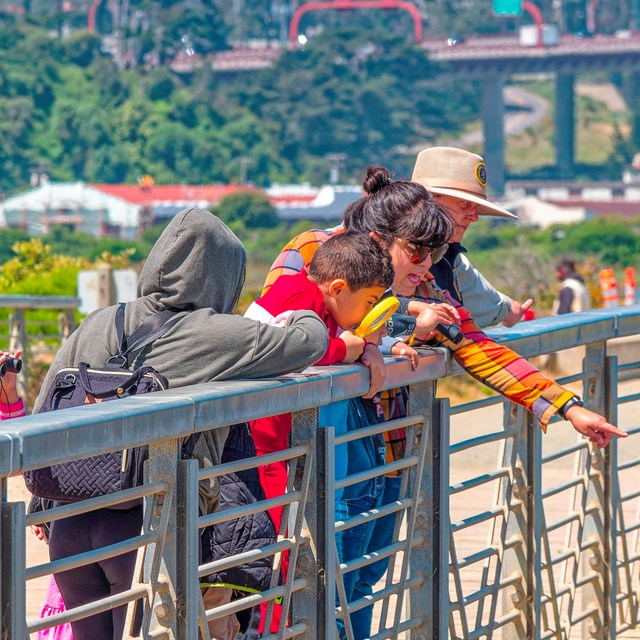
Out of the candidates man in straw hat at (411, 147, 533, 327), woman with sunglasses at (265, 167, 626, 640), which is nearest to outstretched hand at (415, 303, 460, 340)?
woman with sunglasses at (265, 167, 626, 640)

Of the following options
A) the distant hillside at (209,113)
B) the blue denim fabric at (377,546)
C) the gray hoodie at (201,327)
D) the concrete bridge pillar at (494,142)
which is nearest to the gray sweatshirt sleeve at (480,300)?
the blue denim fabric at (377,546)

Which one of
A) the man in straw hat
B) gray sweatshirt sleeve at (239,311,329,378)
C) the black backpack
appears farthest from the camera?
the man in straw hat

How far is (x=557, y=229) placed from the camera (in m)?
94.7

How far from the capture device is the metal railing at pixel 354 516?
6.62ft

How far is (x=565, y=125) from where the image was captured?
118 meters

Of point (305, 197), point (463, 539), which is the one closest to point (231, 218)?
point (305, 197)

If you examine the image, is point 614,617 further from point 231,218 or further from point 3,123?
point 3,123

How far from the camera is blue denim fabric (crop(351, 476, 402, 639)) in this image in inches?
120

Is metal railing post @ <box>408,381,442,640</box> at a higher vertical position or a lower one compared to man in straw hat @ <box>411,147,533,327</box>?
lower

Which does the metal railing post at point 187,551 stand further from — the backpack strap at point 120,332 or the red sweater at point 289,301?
the red sweater at point 289,301

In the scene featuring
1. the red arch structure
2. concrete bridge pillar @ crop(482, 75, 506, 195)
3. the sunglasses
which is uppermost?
the red arch structure

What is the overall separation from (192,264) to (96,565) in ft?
1.56

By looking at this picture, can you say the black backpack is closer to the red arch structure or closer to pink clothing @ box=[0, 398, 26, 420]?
pink clothing @ box=[0, 398, 26, 420]

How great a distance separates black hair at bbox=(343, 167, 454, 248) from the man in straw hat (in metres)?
0.34
